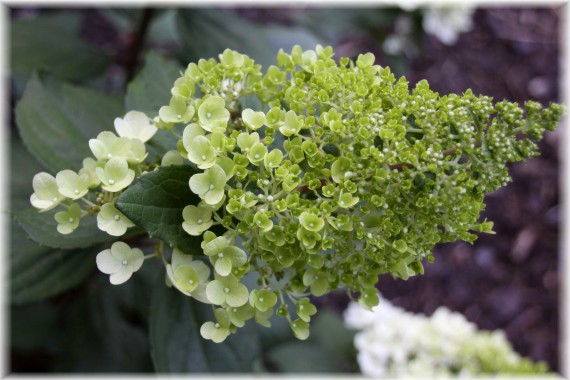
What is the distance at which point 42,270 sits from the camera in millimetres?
1712

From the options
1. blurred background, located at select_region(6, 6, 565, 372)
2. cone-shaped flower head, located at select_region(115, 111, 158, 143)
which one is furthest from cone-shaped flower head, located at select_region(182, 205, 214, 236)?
blurred background, located at select_region(6, 6, 565, 372)

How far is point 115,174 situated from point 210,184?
0.18 meters

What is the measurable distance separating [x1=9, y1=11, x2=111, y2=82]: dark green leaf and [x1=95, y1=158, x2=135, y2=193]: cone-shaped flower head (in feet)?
4.64

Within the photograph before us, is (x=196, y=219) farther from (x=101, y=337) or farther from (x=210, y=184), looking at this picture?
(x=101, y=337)

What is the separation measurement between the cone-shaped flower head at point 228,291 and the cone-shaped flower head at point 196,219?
0.09 meters

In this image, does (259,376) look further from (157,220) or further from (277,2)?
(277,2)

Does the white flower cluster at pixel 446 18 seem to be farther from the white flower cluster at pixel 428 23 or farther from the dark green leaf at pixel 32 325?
the dark green leaf at pixel 32 325

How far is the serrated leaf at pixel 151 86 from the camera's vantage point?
1486mm

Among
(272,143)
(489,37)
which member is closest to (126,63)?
(272,143)

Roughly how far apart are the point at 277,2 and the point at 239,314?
328 cm

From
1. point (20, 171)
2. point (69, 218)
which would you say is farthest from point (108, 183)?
point (20, 171)

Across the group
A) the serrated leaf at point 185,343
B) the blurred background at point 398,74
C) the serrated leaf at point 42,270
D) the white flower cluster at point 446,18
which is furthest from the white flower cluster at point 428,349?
Result: the white flower cluster at point 446,18

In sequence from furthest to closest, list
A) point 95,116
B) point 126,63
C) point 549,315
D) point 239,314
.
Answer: point 549,315 < point 126,63 < point 95,116 < point 239,314

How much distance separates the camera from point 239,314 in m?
1.15
